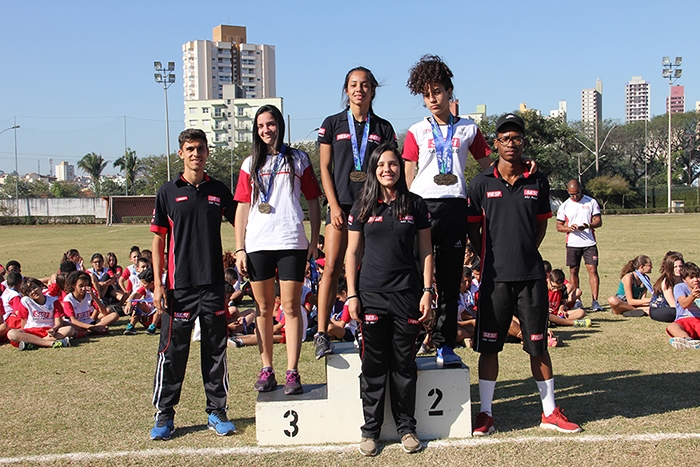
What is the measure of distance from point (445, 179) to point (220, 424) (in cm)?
262

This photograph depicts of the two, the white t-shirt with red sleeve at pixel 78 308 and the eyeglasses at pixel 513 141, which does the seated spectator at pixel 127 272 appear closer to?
the white t-shirt with red sleeve at pixel 78 308

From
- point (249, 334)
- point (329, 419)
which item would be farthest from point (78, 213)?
point (329, 419)

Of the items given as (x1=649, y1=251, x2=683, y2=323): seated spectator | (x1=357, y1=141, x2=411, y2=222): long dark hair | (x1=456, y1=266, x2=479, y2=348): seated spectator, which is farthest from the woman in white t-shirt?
(x1=649, y1=251, x2=683, y2=323): seated spectator

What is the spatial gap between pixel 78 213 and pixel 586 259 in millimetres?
68114

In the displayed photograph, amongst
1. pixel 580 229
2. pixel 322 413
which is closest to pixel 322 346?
pixel 322 413

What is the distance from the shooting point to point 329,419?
5.24 m

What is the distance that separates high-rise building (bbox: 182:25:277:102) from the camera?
586ft

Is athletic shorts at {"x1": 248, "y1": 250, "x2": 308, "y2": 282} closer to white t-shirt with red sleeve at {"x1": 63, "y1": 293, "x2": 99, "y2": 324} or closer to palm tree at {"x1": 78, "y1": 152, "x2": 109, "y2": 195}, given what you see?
white t-shirt with red sleeve at {"x1": 63, "y1": 293, "x2": 99, "y2": 324}

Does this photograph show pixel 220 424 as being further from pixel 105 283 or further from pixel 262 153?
pixel 105 283

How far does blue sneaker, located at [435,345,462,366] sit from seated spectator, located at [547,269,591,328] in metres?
4.85

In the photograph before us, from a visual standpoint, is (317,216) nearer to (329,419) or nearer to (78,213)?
(329,419)

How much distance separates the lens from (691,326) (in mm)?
8508

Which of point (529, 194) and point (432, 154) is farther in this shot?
point (432, 154)

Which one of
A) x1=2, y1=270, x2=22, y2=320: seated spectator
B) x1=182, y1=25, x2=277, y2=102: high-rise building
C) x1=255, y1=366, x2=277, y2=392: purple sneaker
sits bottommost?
x1=255, y1=366, x2=277, y2=392: purple sneaker
